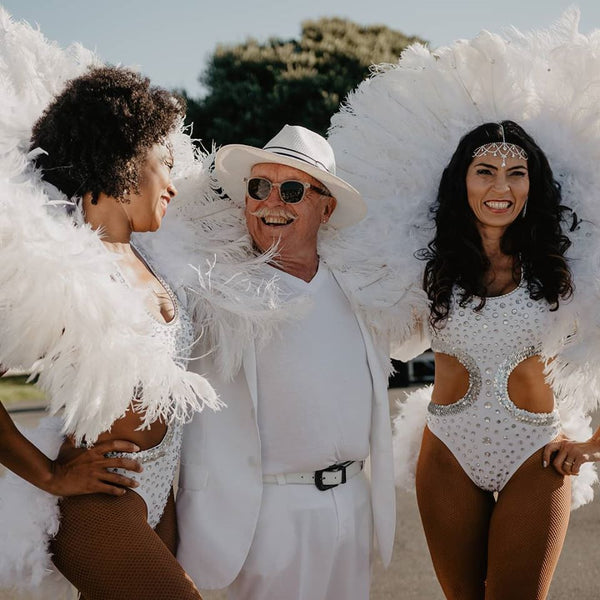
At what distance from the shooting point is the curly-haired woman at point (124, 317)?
2172mm

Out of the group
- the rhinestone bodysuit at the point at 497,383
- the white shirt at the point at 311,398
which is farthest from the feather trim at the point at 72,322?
the rhinestone bodysuit at the point at 497,383

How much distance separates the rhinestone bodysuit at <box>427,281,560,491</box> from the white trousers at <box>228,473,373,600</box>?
53cm

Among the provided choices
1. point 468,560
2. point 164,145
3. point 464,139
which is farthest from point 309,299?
point 468,560

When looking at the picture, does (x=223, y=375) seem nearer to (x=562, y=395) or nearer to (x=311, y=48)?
(x=562, y=395)

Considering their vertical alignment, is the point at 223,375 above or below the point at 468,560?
above

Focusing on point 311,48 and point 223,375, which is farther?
point 311,48

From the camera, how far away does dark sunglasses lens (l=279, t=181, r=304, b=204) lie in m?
2.97

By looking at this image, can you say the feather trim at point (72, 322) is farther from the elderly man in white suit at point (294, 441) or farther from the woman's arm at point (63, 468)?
the elderly man in white suit at point (294, 441)

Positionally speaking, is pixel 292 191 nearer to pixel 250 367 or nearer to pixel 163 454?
pixel 250 367

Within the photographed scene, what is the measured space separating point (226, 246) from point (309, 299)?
15.5 inches

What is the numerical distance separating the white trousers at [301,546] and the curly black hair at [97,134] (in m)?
1.24

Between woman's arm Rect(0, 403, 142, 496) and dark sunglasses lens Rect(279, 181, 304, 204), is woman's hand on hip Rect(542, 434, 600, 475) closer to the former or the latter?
dark sunglasses lens Rect(279, 181, 304, 204)

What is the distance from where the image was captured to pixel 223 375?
8.92 feet

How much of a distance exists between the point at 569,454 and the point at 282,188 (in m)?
1.46
